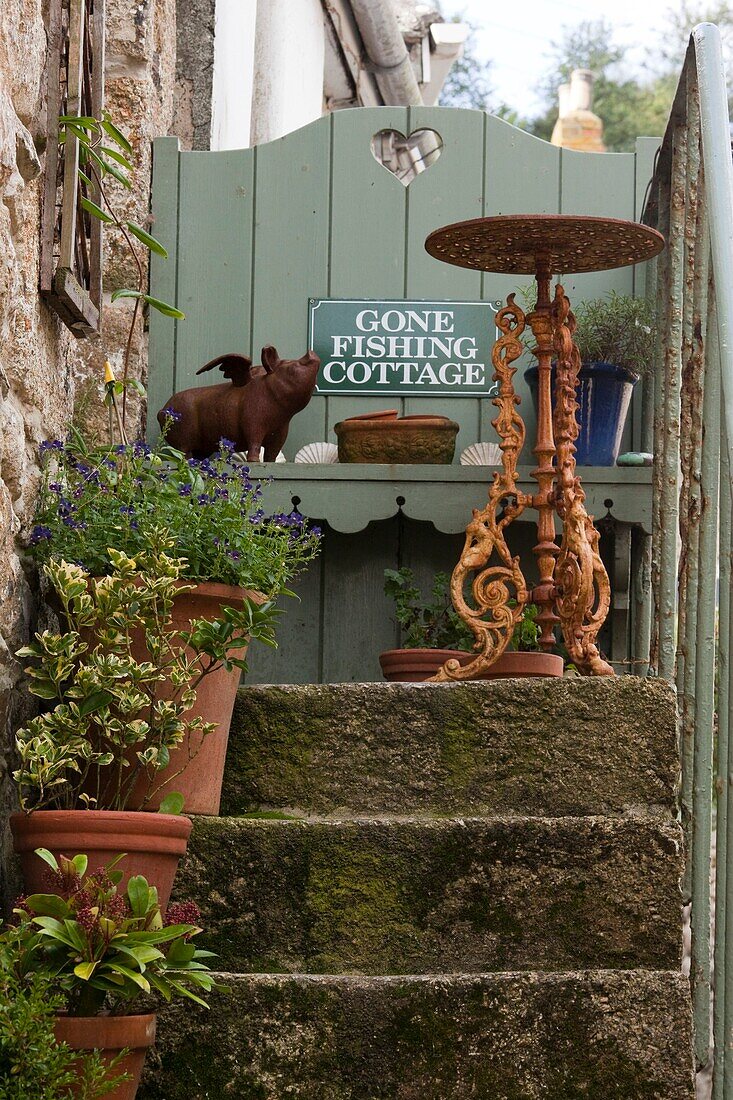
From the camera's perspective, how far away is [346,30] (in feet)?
19.6

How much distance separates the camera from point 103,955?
Answer: 1.87 m

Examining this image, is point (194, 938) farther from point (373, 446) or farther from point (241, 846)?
point (373, 446)

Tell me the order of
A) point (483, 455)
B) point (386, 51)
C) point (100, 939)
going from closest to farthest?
point (100, 939) → point (483, 455) → point (386, 51)

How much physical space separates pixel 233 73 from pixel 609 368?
1.69m

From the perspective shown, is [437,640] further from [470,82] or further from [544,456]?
[470,82]

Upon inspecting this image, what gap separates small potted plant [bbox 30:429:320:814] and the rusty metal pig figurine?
84 centimetres

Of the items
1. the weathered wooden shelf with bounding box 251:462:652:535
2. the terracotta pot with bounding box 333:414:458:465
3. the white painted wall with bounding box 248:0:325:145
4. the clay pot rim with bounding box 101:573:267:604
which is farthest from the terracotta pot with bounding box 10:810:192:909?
the white painted wall with bounding box 248:0:325:145

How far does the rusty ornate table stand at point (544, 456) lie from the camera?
2.93 metres

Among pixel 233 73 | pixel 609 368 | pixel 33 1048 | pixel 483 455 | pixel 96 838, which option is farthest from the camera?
pixel 233 73

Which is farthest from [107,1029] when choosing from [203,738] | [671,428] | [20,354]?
[671,428]

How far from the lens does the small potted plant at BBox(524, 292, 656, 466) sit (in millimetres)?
3438

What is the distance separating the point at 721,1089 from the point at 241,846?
805 mm

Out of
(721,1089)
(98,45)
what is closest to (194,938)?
(721,1089)

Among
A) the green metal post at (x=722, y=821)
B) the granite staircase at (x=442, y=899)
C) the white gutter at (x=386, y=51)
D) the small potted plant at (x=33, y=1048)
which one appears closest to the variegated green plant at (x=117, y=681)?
the granite staircase at (x=442, y=899)
